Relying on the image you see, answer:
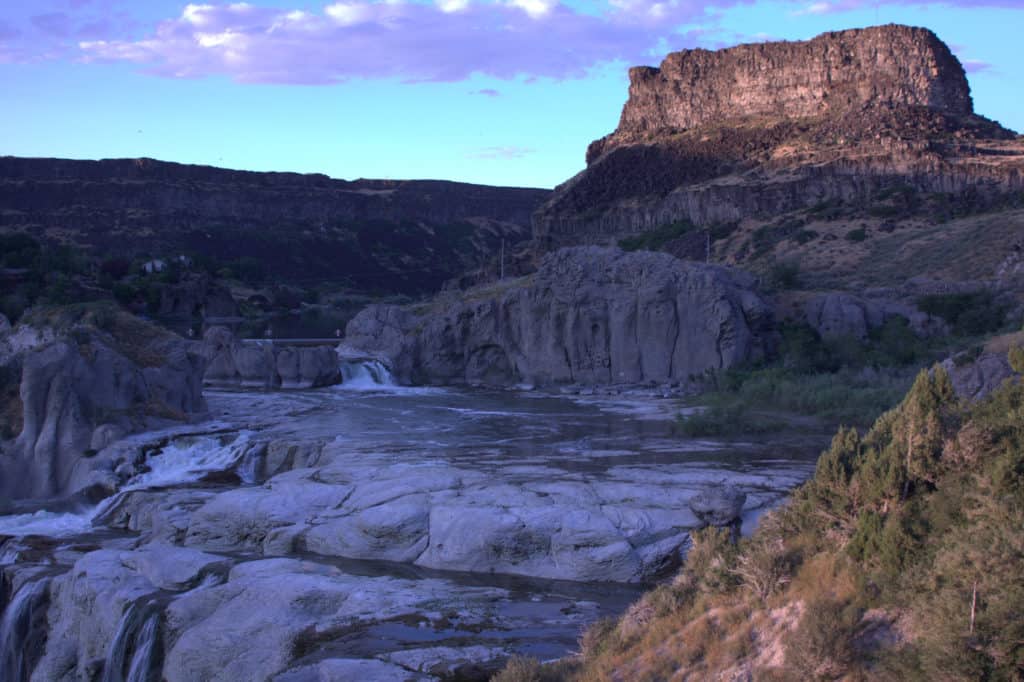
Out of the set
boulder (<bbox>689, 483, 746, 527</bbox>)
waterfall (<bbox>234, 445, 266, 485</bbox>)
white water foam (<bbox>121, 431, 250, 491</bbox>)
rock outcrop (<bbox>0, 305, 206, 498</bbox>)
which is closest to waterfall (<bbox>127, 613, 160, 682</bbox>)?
boulder (<bbox>689, 483, 746, 527</bbox>)

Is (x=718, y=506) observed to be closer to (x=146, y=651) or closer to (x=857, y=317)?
(x=146, y=651)

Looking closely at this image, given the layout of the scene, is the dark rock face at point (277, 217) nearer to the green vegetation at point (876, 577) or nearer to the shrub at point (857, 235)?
the shrub at point (857, 235)

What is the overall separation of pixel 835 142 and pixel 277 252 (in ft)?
231

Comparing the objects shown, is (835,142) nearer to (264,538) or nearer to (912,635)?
(264,538)

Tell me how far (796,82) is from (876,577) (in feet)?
235

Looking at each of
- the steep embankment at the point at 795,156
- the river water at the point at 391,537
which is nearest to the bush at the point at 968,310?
the steep embankment at the point at 795,156

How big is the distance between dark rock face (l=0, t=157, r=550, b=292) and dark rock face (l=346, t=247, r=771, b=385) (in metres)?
62.5

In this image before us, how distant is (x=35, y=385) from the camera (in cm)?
2416

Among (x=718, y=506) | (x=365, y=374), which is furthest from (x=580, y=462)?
(x=365, y=374)

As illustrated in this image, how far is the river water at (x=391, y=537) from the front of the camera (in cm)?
1321

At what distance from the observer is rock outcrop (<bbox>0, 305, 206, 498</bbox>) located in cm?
2378

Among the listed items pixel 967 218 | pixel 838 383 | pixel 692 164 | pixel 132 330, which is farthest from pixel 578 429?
pixel 692 164

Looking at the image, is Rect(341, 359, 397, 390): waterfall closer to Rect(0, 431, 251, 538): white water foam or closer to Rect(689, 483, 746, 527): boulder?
Rect(0, 431, 251, 538): white water foam

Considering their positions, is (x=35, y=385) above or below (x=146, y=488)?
above
